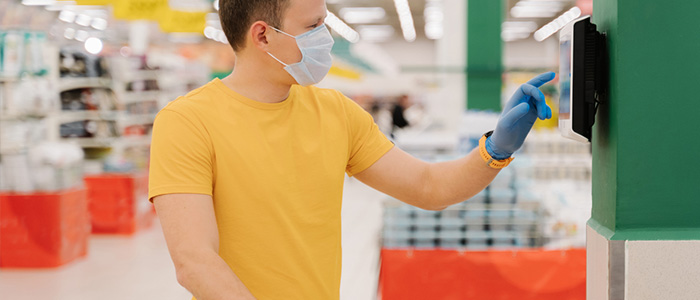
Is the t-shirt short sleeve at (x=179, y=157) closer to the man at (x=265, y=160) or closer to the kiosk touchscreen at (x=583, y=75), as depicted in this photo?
the man at (x=265, y=160)

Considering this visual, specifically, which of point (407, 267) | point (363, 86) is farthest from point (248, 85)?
point (363, 86)

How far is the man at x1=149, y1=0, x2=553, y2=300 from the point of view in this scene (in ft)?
4.94

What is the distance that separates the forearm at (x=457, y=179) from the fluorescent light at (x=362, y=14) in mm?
19698

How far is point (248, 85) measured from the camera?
1727 mm

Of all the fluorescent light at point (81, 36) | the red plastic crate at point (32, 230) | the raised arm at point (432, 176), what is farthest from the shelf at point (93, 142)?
the fluorescent light at point (81, 36)

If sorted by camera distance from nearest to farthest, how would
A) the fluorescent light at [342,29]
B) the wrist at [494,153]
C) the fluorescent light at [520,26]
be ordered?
the wrist at [494,153]
the fluorescent light at [342,29]
the fluorescent light at [520,26]

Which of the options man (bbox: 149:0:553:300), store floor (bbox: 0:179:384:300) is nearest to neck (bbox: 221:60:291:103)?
man (bbox: 149:0:553:300)

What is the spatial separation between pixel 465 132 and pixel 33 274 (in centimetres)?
430

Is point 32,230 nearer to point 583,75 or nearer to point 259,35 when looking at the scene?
point 259,35

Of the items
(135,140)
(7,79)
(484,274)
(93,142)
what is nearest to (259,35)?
(484,274)

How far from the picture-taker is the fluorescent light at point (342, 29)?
68.2ft

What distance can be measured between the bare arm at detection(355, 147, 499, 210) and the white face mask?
0.33m

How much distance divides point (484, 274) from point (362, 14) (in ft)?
64.3

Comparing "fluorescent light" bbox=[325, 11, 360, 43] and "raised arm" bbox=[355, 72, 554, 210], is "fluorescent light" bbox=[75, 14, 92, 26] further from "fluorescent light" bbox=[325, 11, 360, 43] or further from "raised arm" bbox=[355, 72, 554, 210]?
"raised arm" bbox=[355, 72, 554, 210]
